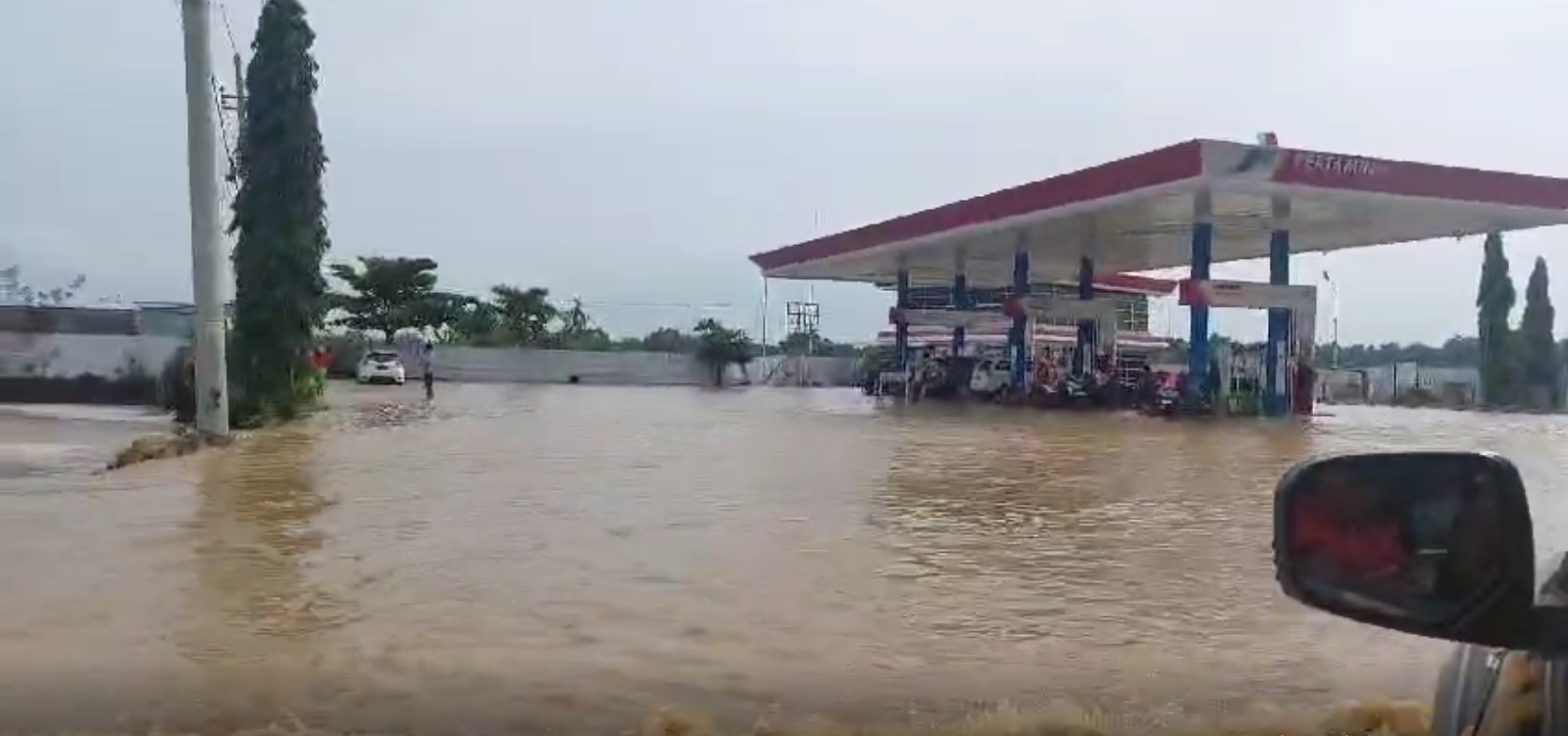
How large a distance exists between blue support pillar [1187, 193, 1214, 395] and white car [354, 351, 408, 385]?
2251cm

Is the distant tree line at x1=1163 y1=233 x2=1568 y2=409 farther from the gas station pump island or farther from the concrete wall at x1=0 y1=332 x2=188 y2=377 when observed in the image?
the concrete wall at x1=0 y1=332 x2=188 y2=377

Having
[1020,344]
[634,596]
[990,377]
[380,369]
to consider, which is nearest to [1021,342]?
[1020,344]

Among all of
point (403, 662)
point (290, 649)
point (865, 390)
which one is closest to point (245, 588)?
point (290, 649)

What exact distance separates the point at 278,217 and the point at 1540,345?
28692 millimetres

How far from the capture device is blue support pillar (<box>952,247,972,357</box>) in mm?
37556

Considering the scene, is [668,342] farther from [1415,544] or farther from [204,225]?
[1415,544]

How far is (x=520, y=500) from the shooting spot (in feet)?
32.2

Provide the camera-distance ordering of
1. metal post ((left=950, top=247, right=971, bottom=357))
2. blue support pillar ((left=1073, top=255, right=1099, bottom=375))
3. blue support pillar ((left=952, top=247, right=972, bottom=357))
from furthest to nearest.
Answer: blue support pillar ((left=952, top=247, right=972, bottom=357)), metal post ((left=950, top=247, right=971, bottom=357)), blue support pillar ((left=1073, top=255, right=1099, bottom=375))

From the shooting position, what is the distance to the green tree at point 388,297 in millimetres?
49562

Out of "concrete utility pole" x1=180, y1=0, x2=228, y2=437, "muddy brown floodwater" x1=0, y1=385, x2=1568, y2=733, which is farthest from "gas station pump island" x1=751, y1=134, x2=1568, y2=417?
"concrete utility pole" x1=180, y1=0, x2=228, y2=437

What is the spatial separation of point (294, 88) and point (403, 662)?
641 inches

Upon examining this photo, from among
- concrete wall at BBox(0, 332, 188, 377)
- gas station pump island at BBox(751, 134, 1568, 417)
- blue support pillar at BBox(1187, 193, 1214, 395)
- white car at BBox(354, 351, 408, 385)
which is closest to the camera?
gas station pump island at BBox(751, 134, 1568, 417)

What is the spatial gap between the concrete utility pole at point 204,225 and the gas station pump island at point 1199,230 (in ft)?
45.0

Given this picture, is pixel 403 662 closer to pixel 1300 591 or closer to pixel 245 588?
pixel 245 588
